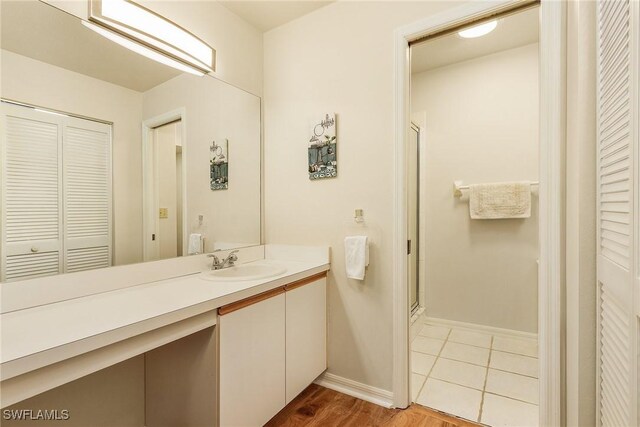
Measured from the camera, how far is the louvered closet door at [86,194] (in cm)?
123

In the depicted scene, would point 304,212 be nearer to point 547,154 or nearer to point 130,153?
point 130,153

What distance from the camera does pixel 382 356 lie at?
5.76ft

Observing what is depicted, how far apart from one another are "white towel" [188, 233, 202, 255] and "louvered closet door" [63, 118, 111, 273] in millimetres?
417

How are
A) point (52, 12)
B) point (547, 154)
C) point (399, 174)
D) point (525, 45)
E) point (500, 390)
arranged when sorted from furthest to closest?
1. point (525, 45)
2. point (500, 390)
3. point (399, 174)
4. point (547, 154)
5. point (52, 12)

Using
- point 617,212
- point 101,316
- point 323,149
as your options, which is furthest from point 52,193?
point 617,212

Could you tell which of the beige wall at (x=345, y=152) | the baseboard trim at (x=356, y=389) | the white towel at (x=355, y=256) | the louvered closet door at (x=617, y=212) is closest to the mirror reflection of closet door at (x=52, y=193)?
the beige wall at (x=345, y=152)

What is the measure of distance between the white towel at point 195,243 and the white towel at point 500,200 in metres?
2.25

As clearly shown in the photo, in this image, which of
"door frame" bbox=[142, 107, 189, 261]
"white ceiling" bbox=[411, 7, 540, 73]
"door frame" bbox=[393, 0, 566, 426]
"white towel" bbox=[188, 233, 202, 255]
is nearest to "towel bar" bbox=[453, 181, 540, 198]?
"white ceiling" bbox=[411, 7, 540, 73]

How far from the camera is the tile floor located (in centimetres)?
168

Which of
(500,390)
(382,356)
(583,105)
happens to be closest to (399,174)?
(583,105)

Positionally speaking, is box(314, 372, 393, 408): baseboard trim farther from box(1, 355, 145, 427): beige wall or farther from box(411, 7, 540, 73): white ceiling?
box(411, 7, 540, 73): white ceiling

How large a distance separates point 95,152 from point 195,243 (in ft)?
2.19

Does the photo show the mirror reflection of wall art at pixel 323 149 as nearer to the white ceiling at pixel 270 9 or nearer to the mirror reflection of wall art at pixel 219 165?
the mirror reflection of wall art at pixel 219 165

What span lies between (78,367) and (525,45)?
11.3 feet
